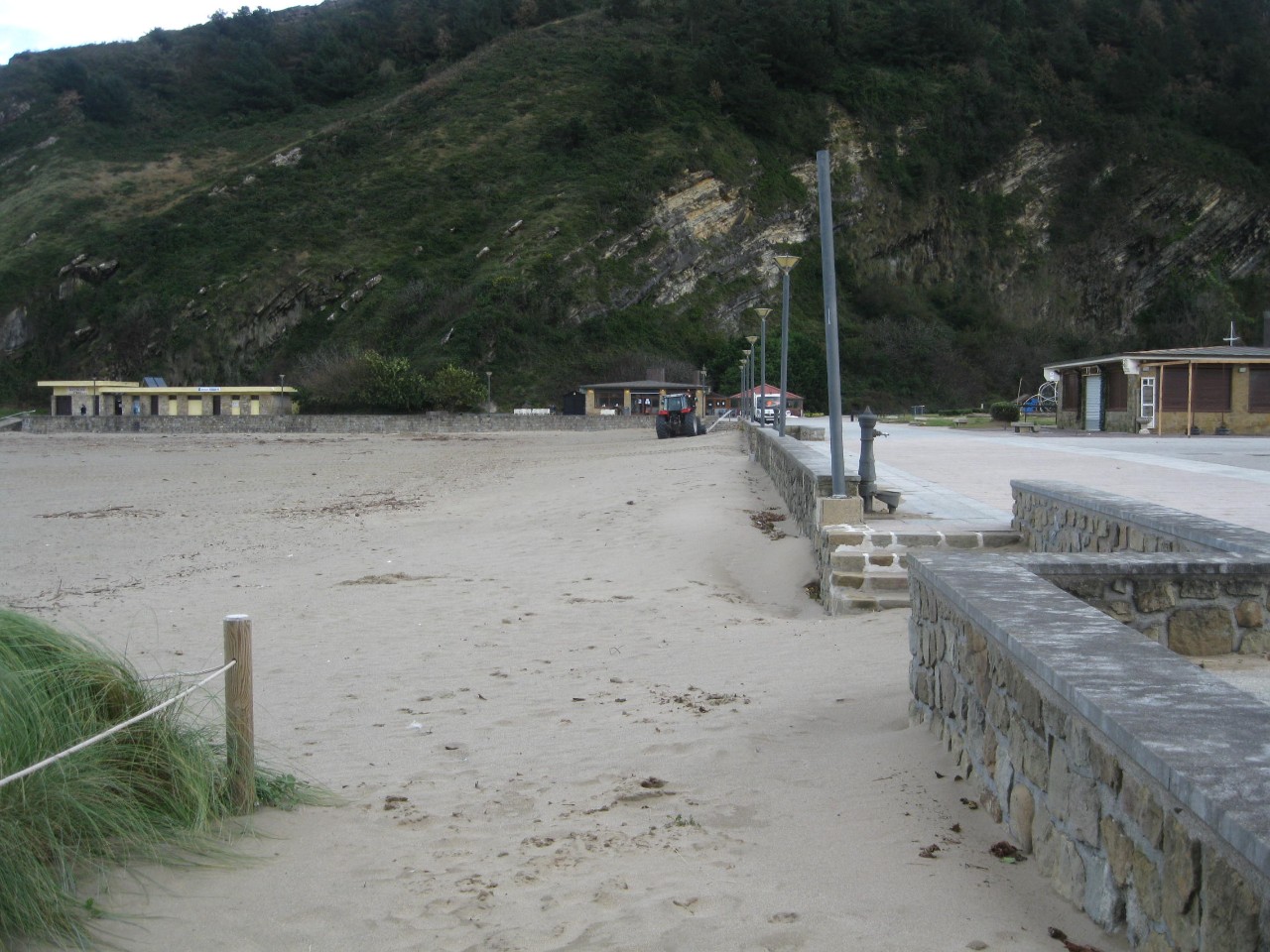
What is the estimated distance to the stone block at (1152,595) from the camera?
5184 mm

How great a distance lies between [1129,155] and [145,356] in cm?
7572

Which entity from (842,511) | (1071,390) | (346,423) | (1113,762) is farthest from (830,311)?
(346,423)

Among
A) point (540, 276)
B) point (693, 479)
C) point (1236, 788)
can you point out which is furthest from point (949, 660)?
point (540, 276)

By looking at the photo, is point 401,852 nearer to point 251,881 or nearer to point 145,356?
point 251,881

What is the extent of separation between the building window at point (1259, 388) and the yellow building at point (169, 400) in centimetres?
5380

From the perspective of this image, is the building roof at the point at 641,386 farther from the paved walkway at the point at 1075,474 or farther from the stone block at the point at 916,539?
the stone block at the point at 916,539

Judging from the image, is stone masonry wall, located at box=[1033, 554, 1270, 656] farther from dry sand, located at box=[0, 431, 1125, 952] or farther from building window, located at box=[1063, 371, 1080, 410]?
building window, located at box=[1063, 371, 1080, 410]

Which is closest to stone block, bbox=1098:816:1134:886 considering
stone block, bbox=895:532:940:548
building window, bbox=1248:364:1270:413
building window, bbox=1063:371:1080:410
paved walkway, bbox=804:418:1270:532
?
stone block, bbox=895:532:940:548

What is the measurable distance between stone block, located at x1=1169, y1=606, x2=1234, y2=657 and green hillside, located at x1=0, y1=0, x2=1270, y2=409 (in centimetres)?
6295

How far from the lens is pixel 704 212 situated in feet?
265

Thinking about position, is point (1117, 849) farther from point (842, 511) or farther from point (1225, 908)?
point (842, 511)

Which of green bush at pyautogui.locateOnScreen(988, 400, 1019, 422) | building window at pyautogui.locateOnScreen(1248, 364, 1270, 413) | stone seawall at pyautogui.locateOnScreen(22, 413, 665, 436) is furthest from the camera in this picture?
stone seawall at pyautogui.locateOnScreen(22, 413, 665, 436)

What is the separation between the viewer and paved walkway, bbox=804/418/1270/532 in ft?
33.5

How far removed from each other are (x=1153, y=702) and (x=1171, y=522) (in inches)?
151
